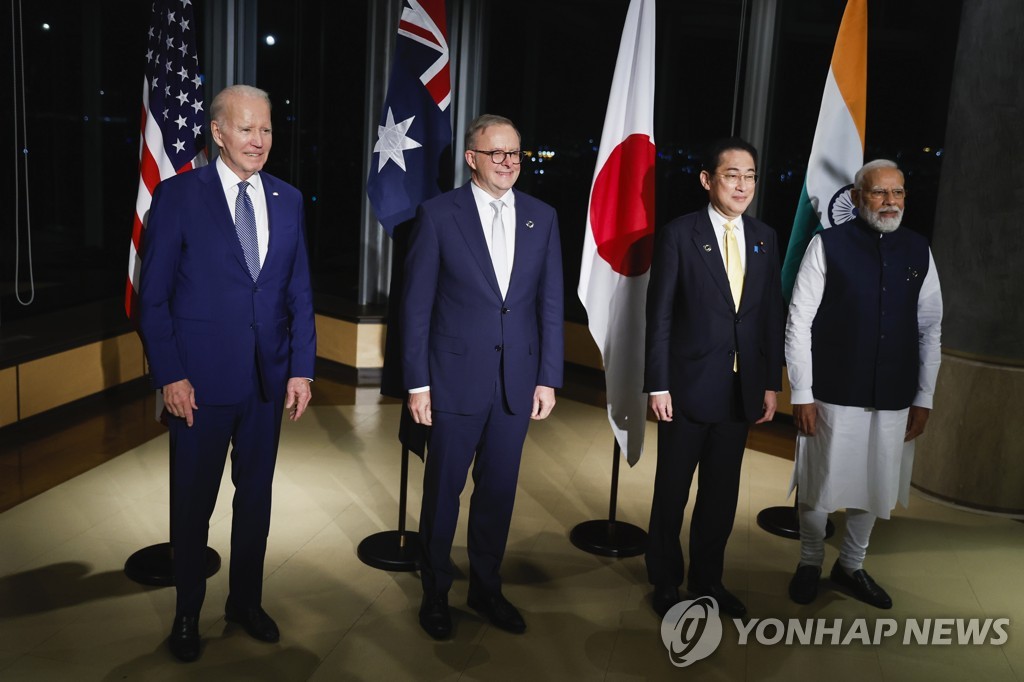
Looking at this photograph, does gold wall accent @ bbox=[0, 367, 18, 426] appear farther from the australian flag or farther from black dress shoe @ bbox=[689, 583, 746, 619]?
black dress shoe @ bbox=[689, 583, 746, 619]

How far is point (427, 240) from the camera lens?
118 inches

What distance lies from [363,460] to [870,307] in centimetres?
263

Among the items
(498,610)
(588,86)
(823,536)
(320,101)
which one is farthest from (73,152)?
(823,536)

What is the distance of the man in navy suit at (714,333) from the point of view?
3141 mm

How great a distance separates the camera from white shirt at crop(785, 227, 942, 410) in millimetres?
3342

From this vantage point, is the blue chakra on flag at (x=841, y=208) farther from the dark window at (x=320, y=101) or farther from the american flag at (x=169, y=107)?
the dark window at (x=320, y=101)

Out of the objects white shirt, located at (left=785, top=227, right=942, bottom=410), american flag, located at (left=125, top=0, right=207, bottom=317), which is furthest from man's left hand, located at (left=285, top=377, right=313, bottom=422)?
white shirt, located at (left=785, top=227, right=942, bottom=410)

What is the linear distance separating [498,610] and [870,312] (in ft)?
5.22

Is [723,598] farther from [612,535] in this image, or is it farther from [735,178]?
[735,178]

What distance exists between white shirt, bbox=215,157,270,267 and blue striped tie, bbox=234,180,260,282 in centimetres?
1

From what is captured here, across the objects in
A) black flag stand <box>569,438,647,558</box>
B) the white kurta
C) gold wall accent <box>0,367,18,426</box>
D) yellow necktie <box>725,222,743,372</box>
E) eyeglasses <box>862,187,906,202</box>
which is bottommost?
black flag stand <box>569,438,647,558</box>

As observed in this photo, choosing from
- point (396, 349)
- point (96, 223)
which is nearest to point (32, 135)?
point (96, 223)

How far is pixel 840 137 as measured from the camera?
4039mm

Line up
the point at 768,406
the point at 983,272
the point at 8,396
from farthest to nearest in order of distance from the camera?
the point at 8,396 → the point at 983,272 → the point at 768,406
